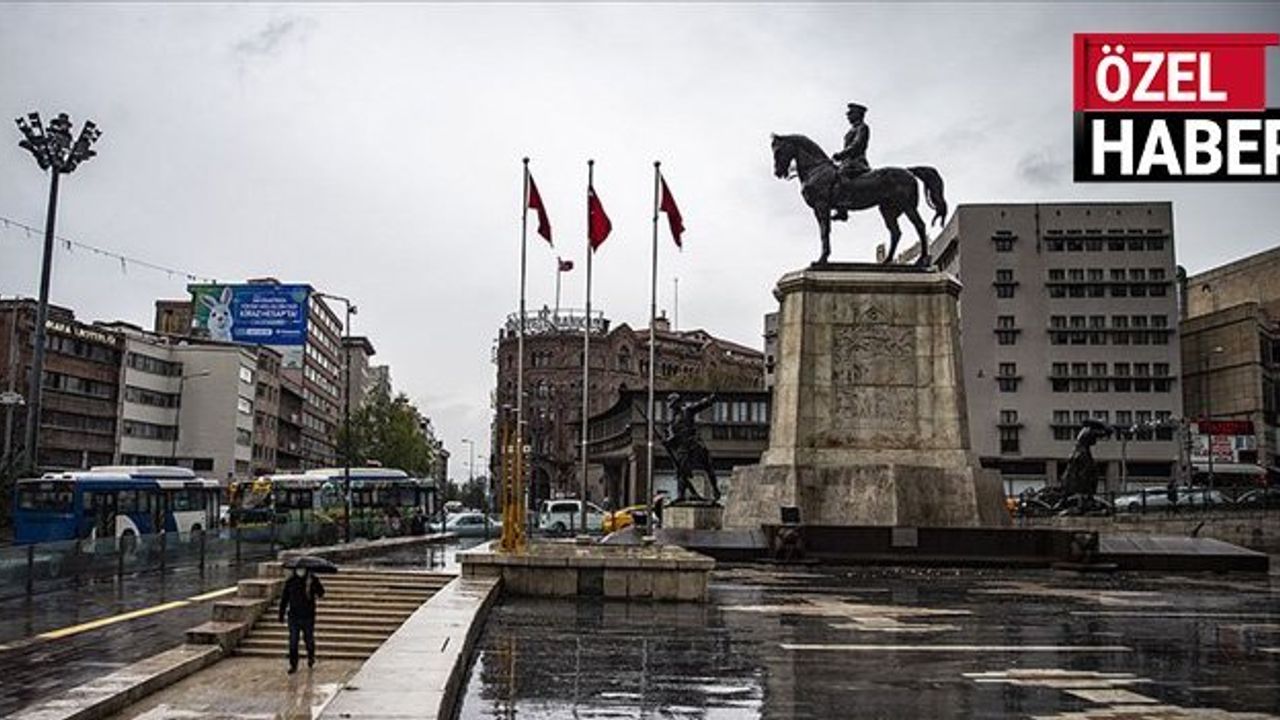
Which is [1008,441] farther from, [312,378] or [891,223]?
[312,378]

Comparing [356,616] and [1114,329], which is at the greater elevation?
[1114,329]

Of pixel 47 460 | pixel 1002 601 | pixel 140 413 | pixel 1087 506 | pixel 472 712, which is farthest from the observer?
pixel 140 413

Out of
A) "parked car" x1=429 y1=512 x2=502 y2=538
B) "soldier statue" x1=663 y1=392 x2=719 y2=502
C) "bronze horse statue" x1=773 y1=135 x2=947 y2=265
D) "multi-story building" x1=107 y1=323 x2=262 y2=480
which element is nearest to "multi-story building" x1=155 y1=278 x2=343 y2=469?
"multi-story building" x1=107 y1=323 x2=262 y2=480

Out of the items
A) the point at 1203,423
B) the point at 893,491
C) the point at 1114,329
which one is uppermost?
the point at 1114,329

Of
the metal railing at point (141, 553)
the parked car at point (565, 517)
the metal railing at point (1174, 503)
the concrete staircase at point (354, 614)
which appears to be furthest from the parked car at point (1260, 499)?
the concrete staircase at point (354, 614)

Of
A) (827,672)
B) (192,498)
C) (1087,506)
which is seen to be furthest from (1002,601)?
(192,498)

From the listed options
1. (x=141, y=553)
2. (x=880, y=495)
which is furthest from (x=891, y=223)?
(x=141, y=553)

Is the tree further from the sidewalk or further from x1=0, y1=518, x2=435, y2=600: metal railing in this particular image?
the sidewalk

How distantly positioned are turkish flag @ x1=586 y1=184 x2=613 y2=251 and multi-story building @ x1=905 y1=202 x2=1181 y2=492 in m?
50.0

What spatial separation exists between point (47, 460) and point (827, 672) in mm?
75933

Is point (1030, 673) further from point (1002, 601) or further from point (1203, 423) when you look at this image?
point (1203, 423)

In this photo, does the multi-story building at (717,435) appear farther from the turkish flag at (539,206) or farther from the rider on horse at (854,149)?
the rider on horse at (854,149)

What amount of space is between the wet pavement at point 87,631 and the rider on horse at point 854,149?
1809 centimetres

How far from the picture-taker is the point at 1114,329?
82125 mm
